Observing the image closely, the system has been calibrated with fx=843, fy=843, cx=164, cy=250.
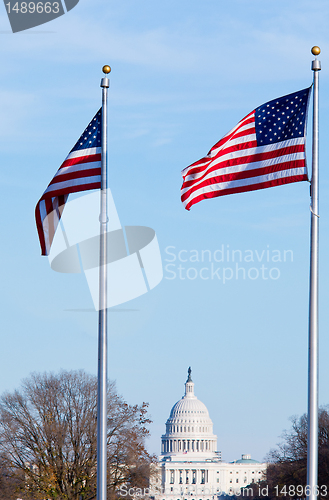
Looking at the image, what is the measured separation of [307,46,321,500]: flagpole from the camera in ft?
55.9

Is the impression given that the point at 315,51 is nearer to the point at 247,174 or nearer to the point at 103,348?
the point at 247,174

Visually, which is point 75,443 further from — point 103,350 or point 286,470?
point 103,350

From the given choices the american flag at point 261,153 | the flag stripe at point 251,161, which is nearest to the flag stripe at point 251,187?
the american flag at point 261,153

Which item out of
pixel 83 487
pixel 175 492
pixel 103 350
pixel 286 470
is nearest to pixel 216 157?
pixel 103 350

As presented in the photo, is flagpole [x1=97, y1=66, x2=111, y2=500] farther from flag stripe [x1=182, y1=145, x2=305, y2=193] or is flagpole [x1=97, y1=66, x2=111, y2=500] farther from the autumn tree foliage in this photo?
the autumn tree foliage

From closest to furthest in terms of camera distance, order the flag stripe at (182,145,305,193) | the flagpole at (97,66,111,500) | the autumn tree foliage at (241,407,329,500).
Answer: the flag stripe at (182,145,305,193) → the flagpole at (97,66,111,500) → the autumn tree foliage at (241,407,329,500)

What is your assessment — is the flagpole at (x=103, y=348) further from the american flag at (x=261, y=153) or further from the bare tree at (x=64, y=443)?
the bare tree at (x=64, y=443)

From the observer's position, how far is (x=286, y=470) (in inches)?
2783

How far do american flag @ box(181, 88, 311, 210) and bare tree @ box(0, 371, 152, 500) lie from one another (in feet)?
106

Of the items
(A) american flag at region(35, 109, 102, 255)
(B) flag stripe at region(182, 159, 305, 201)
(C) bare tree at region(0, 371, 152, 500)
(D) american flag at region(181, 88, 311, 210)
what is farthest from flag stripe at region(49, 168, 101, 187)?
(C) bare tree at region(0, 371, 152, 500)

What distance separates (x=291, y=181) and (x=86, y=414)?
115 ft

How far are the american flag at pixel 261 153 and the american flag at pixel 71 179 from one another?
241 cm

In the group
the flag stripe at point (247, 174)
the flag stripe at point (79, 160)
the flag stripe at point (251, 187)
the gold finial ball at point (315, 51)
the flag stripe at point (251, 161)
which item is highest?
the gold finial ball at point (315, 51)

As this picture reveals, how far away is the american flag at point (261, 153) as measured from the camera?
59.9ft
